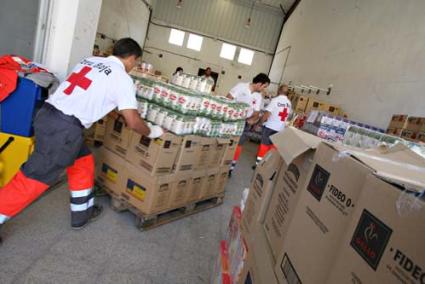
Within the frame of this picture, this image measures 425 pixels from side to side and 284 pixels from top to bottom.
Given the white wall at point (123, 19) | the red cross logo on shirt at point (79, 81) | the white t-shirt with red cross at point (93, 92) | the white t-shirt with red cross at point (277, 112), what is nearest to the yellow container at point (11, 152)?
the white t-shirt with red cross at point (93, 92)

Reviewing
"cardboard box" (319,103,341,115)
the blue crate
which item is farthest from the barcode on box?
"cardboard box" (319,103,341,115)

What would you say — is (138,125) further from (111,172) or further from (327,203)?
(327,203)

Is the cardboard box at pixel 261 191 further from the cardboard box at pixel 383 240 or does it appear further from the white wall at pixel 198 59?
the white wall at pixel 198 59

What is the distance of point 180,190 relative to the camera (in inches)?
124

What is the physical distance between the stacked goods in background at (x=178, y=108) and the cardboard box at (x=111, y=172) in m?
0.50

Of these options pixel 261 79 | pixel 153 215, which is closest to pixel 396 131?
pixel 261 79

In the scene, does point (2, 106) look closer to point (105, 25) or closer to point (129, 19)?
point (105, 25)

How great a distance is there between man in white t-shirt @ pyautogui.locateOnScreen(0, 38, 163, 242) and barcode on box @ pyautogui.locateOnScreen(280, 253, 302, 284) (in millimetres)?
1648

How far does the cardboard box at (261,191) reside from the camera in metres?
1.53

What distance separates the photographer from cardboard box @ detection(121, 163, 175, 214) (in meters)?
2.79

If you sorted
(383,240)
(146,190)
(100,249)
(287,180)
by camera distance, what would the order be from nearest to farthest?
(383,240) < (287,180) < (100,249) < (146,190)

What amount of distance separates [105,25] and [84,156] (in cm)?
917

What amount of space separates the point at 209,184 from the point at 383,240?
2938mm

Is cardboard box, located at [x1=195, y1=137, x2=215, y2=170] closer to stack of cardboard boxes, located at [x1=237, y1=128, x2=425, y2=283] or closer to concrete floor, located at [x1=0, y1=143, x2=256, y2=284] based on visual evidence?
concrete floor, located at [x1=0, y1=143, x2=256, y2=284]
